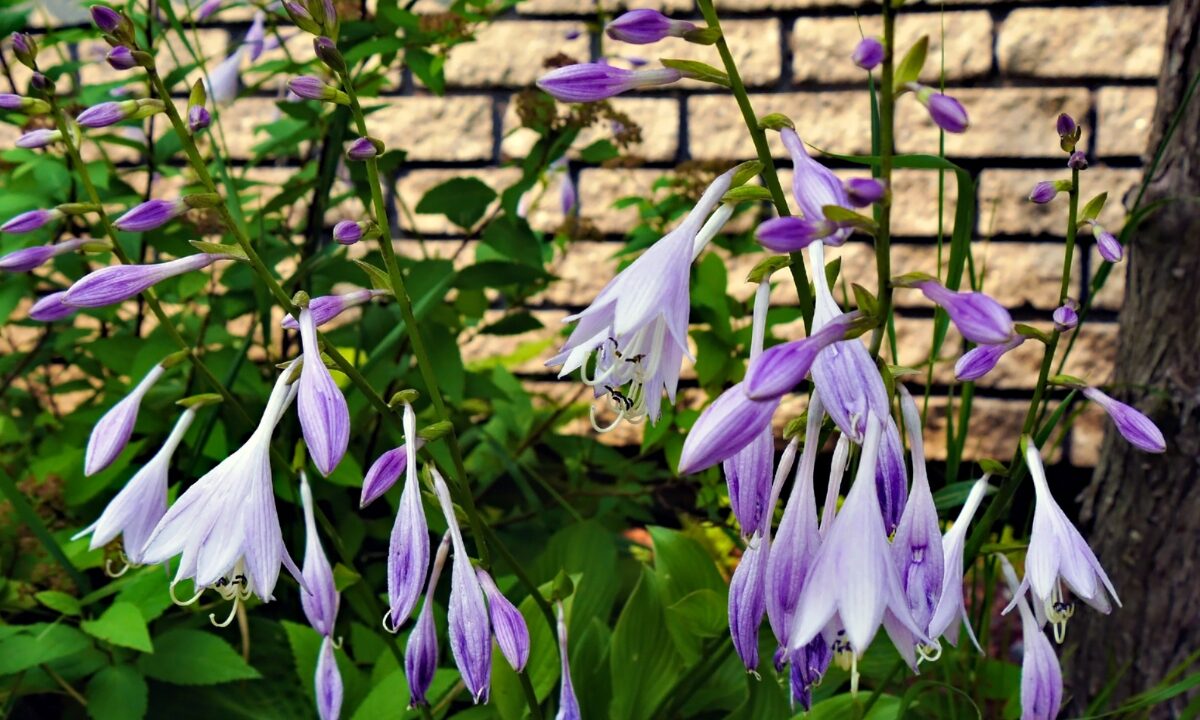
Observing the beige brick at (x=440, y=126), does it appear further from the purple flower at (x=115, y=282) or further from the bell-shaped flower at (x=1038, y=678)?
the bell-shaped flower at (x=1038, y=678)

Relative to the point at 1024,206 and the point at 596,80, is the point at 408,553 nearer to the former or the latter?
the point at 596,80

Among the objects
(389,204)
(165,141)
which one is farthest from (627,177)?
(165,141)

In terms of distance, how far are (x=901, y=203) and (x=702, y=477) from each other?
795mm

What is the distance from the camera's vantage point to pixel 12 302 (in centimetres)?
110

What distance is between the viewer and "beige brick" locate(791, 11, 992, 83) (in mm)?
1729

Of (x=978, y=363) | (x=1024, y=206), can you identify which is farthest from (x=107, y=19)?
(x=1024, y=206)

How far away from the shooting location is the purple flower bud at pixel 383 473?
1.74 ft

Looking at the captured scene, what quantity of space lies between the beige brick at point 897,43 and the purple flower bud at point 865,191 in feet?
4.81

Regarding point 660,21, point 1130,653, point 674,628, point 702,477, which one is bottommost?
point 1130,653

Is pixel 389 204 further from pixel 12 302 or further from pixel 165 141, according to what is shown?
pixel 12 302

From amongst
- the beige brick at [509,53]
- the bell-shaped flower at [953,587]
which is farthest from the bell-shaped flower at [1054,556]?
the beige brick at [509,53]

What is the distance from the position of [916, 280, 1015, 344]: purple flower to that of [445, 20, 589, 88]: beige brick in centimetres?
152

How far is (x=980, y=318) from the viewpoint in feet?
1.31

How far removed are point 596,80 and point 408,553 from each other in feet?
0.88
